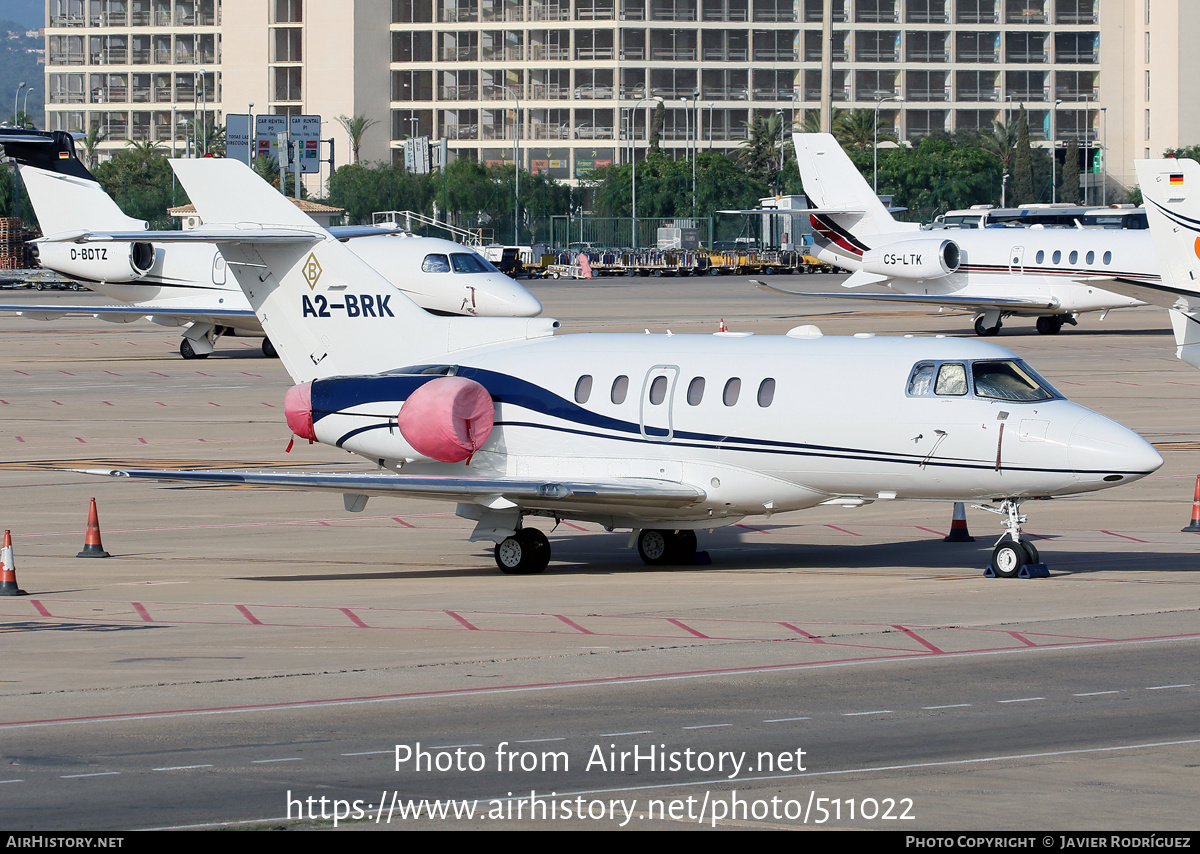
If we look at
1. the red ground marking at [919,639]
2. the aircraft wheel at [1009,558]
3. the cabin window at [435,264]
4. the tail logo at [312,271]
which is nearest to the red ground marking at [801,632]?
the red ground marking at [919,639]

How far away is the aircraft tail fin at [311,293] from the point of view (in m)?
22.4

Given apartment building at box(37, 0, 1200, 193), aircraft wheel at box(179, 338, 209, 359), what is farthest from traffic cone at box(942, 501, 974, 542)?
apartment building at box(37, 0, 1200, 193)

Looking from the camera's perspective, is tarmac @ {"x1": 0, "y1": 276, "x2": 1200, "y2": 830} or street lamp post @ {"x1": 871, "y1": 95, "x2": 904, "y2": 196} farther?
street lamp post @ {"x1": 871, "y1": 95, "x2": 904, "y2": 196}

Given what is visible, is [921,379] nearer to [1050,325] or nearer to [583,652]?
[583,652]

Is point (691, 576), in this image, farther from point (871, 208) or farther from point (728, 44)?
point (728, 44)

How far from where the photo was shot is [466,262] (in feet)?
155

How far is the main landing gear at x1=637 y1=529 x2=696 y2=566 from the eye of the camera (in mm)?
20953

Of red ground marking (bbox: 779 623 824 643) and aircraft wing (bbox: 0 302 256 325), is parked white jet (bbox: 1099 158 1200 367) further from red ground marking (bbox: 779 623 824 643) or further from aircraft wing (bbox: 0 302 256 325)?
aircraft wing (bbox: 0 302 256 325)

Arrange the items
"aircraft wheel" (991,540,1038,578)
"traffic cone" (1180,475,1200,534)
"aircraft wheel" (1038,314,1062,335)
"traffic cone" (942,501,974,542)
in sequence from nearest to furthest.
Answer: "aircraft wheel" (991,540,1038,578) → "traffic cone" (942,501,974,542) → "traffic cone" (1180,475,1200,534) → "aircraft wheel" (1038,314,1062,335)

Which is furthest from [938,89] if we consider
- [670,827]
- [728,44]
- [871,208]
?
[670,827]

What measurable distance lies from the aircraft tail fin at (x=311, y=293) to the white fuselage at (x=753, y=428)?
1.00m

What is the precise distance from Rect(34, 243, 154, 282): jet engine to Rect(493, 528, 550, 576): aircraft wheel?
32617 mm

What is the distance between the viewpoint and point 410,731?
12.2 meters

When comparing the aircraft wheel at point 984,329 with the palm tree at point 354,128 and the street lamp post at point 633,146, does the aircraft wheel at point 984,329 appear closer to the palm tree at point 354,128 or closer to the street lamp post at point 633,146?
the street lamp post at point 633,146
